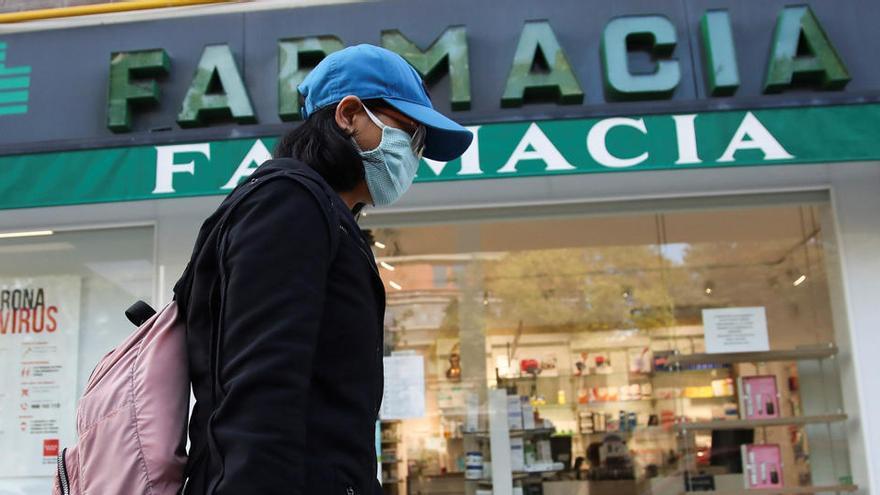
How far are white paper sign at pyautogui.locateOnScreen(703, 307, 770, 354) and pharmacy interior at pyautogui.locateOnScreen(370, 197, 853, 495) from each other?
0.01 metres

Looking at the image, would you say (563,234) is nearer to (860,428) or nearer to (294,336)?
(860,428)

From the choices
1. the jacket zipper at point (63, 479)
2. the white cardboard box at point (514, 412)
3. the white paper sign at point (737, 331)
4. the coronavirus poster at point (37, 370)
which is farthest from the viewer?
the white cardboard box at point (514, 412)

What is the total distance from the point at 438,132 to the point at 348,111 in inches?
7.9

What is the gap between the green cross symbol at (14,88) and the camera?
552 cm

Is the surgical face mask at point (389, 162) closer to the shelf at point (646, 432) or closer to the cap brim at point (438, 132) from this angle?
the cap brim at point (438, 132)

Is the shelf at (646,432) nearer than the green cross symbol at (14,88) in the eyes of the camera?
No

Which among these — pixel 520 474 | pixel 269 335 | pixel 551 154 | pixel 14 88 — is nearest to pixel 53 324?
pixel 14 88

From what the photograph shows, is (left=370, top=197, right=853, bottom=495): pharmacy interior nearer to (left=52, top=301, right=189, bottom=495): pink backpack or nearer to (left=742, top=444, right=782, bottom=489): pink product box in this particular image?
(left=742, top=444, right=782, bottom=489): pink product box

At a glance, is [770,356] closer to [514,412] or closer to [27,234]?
[514,412]

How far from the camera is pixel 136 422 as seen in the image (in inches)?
50.9

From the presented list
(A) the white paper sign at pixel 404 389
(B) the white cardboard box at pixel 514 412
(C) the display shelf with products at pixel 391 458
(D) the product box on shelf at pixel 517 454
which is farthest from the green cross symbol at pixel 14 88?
(D) the product box on shelf at pixel 517 454

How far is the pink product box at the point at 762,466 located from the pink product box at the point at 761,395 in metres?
0.23

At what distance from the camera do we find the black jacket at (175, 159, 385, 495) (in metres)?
1.17

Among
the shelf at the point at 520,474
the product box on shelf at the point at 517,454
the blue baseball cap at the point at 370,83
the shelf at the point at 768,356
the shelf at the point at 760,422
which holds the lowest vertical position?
the shelf at the point at 520,474
